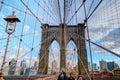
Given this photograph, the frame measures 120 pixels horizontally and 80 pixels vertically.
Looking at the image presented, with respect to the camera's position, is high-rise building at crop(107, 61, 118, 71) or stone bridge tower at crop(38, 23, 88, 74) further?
stone bridge tower at crop(38, 23, 88, 74)

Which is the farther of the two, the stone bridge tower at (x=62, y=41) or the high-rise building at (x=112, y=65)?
the stone bridge tower at (x=62, y=41)

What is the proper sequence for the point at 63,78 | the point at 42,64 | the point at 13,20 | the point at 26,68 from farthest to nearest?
the point at 42,64 → the point at 26,68 → the point at 63,78 → the point at 13,20

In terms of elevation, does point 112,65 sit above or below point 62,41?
below

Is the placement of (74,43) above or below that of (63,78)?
above

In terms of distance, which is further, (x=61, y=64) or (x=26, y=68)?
(x=61, y=64)

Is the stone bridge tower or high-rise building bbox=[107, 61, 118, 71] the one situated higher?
the stone bridge tower

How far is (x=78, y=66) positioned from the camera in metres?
16.6

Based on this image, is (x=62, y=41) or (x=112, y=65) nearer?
(x=112, y=65)

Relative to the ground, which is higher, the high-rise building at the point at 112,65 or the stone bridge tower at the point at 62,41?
the stone bridge tower at the point at 62,41

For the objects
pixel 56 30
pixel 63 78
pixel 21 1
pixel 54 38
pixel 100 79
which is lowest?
pixel 100 79

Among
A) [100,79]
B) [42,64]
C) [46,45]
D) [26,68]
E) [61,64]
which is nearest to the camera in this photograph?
[26,68]

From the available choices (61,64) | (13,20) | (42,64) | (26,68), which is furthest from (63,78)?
(42,64)

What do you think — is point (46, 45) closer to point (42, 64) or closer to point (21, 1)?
point (42, 64)

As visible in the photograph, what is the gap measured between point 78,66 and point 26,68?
9819mm
